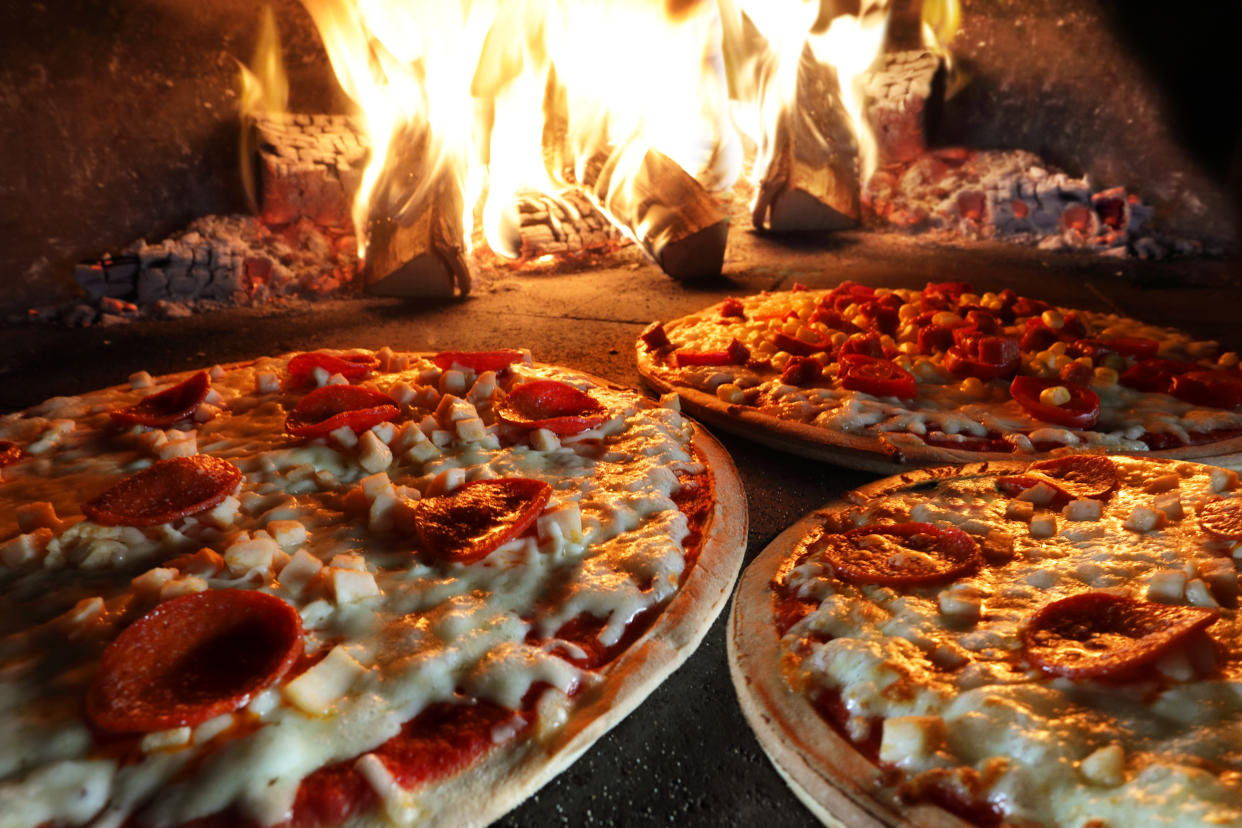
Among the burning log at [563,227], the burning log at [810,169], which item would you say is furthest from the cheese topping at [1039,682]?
the burning log at [810,169]

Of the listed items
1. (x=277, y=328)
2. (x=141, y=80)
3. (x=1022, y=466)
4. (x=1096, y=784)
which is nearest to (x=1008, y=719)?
(x=1096, y=784)

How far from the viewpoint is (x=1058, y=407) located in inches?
109

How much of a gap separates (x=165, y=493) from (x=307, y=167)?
4406 mm

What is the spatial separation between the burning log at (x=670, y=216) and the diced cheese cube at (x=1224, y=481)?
4.08 meters

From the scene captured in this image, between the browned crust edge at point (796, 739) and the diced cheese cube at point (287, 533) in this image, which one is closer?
the browned crust edge at point (796, 739)

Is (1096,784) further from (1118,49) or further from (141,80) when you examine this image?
(1118,49)

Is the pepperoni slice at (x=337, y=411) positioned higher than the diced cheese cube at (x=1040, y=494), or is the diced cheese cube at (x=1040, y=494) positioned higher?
the diced cheese cube at (x=1040, y=494)

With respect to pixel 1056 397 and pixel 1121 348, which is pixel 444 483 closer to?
pixel 1056 397

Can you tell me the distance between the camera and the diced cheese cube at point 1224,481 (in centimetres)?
217

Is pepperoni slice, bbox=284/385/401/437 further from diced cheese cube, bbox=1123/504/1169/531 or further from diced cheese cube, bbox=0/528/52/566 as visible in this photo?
diced cheese cube, bbox=1123/504/1169/531

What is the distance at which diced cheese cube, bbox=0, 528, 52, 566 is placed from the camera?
73.7 inches

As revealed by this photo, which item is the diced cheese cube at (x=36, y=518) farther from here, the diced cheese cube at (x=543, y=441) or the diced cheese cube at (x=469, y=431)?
the diced cheese cube at (x=543, y=441)

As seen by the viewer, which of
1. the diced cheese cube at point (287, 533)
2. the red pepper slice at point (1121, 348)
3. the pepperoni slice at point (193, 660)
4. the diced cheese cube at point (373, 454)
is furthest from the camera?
Answer: the red pepper slice at point (1121, 348)

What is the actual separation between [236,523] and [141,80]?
15.4 feet
